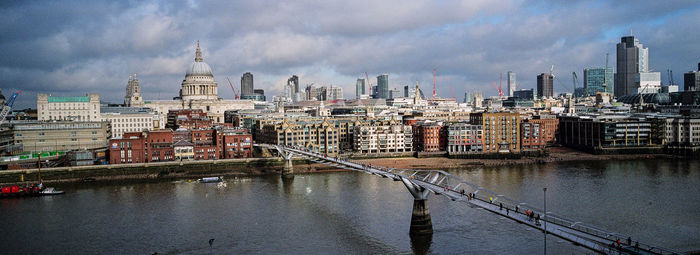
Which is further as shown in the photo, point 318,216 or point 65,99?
point 65,99

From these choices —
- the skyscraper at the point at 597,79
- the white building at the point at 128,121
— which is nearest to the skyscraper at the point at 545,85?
the skyscraper at the point at 597,79

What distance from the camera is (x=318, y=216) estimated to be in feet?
89.8

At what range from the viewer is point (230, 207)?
29.8 m

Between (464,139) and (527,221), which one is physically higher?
(464,139)

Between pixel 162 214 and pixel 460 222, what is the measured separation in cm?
1408

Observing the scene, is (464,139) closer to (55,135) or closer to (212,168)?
(212,168)

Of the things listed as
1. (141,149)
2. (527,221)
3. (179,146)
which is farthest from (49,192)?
(527,221)

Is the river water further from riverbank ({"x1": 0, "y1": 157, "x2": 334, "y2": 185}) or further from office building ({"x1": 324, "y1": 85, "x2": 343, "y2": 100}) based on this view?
office building ({"x1": 324, "y1": 85, "x2": 343, "y2": 100})

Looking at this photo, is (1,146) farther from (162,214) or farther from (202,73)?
(202,73)

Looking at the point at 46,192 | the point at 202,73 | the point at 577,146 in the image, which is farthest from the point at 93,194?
the point at 202,73

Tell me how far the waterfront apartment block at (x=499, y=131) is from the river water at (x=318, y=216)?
14697 millimetres

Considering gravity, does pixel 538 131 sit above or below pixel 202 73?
below

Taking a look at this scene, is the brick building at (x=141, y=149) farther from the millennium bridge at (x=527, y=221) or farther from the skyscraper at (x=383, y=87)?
the skyscraper at (x=383, y=87)

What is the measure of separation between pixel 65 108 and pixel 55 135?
47.5 feet
